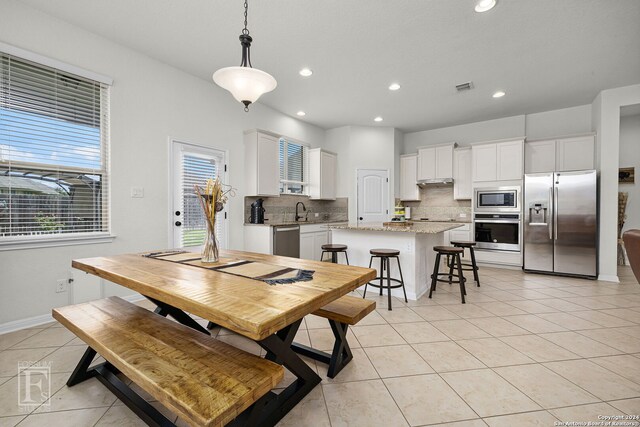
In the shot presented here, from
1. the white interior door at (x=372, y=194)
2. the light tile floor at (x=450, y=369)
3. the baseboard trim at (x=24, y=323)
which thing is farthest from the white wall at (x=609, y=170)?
the baseboard trim at (x=24, y=323)

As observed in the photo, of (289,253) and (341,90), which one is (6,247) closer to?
(289,253)

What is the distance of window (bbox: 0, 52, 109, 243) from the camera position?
2513 mm

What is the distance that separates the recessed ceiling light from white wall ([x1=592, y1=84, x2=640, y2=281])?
3.29 m

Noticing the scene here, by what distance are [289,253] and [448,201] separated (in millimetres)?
3801

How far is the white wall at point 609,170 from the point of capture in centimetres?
423

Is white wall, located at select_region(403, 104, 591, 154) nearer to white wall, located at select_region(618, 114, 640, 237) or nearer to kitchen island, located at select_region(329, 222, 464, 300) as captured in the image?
white wall, located at select_region(618, 114, 640, 237)

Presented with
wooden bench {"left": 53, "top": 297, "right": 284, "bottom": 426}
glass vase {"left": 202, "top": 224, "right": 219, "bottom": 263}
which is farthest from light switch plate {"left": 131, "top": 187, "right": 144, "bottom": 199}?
glass vase {"left": 202, "top": 224, "right": 219, "bottom": 263}

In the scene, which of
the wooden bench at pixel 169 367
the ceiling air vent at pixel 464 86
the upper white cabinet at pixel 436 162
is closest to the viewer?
the wooden bench at pixel 169 367

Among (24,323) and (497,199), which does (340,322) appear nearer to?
(24,323)

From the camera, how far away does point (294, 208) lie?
5.77 metres

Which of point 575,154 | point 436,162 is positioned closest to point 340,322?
point 436,162

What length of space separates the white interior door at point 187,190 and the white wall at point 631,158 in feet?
23.3

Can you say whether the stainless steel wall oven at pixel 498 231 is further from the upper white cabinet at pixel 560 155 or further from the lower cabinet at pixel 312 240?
the lower cabinet at pixel 312 240

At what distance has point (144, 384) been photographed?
111cm
